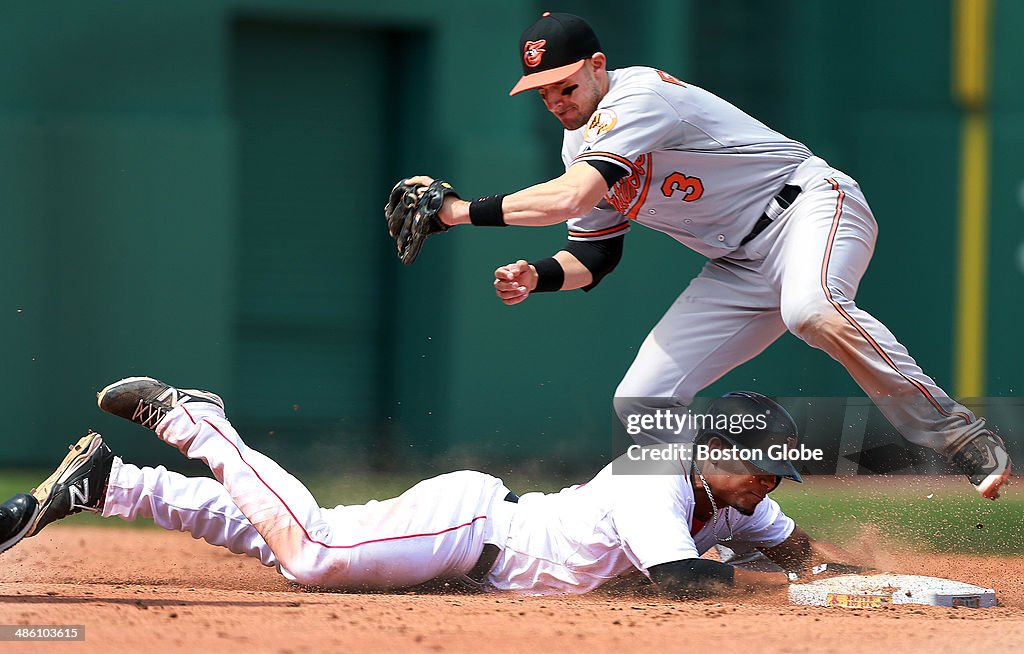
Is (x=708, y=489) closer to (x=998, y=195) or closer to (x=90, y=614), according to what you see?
(x=90, y=614)

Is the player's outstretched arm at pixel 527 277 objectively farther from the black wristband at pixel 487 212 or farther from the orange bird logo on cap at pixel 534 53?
the orange bird logo on cap at pixel 534 53

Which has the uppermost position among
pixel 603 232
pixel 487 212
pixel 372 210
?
pixel 487 212

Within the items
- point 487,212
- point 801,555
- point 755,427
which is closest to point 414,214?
point 487,212

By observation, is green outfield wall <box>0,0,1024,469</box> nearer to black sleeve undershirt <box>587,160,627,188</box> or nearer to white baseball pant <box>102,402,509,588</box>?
white baseball pant <box>102,402,509,588</box>

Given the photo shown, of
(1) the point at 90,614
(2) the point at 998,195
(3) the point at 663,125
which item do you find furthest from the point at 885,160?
(1) the point at 90,614

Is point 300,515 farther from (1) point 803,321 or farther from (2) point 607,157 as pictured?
(1) point 803,321

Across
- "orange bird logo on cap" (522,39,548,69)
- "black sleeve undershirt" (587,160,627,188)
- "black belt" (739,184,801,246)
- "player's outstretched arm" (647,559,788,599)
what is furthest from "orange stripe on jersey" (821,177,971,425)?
"orange bird logo on cap" (522,39,548,69)
